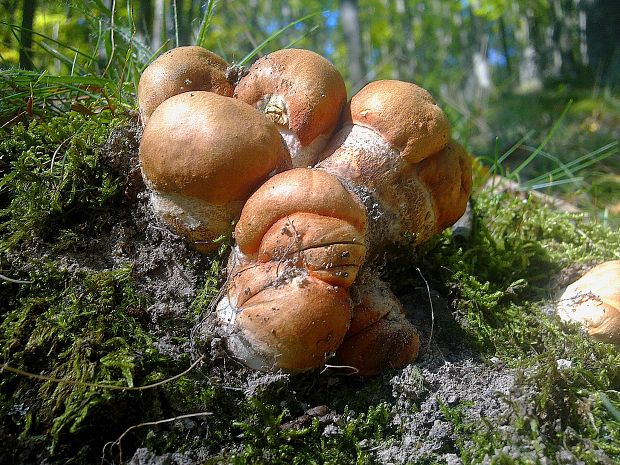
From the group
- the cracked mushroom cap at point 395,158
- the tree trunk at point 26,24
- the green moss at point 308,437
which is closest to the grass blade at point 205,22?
the tree trunk at point 26,24

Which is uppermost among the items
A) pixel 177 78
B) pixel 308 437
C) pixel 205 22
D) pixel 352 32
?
pixel 205 22

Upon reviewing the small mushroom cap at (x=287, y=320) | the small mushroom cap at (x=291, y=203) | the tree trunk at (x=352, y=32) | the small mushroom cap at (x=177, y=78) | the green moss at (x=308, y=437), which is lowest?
the tree trunk at (x=352, y=32)

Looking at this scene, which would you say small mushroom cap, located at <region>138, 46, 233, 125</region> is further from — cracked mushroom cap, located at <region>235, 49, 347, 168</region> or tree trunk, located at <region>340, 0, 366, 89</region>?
tree trunk, located at <region>340, 0, 366, 89</region>

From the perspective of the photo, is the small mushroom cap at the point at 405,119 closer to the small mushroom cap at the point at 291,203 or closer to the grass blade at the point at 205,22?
the small mushroom cap at the point at 291,203

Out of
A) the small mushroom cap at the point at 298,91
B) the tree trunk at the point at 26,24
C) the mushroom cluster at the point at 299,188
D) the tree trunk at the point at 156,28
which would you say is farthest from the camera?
the tree trunk at the point at 156,28

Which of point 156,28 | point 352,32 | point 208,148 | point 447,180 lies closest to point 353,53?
point 352,32

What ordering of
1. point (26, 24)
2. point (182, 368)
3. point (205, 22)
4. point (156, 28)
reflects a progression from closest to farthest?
point (182, 368) < point (205, 22) < point (26, 24) < point (156, 28)

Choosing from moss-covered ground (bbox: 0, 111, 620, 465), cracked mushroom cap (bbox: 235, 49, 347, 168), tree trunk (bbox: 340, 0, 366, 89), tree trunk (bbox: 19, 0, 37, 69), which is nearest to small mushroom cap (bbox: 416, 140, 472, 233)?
moss-covered ground (bbox: 0, 111, 620, 465)

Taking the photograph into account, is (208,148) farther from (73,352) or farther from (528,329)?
(528,329)
